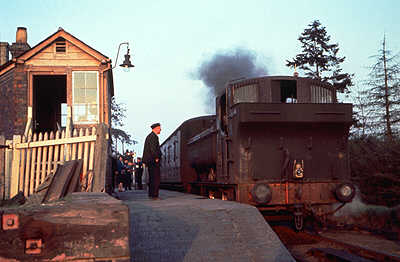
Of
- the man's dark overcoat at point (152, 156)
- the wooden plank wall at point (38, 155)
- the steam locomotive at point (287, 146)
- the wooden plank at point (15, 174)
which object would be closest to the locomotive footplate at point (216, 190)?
the steam locomotive at point (287, 146)

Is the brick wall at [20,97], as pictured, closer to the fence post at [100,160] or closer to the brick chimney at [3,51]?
the fence post at [100,160]

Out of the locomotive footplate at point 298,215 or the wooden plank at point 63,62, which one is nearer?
the locomotive footplate at point 298,215

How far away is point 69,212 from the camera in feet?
9.62

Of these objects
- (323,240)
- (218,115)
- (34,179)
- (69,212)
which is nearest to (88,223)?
(69,212)

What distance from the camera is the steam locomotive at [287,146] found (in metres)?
8.95

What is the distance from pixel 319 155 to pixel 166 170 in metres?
11.9

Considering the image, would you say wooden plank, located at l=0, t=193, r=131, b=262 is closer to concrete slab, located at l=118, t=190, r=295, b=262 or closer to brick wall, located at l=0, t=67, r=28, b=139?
concrete slab, located at l=118, t=190, r=295, b=262

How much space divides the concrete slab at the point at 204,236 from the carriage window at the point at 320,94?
4581 mm

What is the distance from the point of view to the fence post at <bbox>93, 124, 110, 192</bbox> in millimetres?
8617

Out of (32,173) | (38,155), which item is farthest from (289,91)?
(32,173)

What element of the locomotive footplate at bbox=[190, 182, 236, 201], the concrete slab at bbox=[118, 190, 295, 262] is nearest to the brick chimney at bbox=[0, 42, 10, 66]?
the locomotive footplate at bbox=[190, 182, 236, 201]

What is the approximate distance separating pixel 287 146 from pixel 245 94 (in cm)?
153

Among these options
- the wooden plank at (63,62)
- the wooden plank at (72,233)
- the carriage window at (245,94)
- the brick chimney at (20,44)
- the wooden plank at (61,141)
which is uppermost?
the brick chimney at (20,44)

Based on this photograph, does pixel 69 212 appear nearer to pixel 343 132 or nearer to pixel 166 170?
pixel 343 132
